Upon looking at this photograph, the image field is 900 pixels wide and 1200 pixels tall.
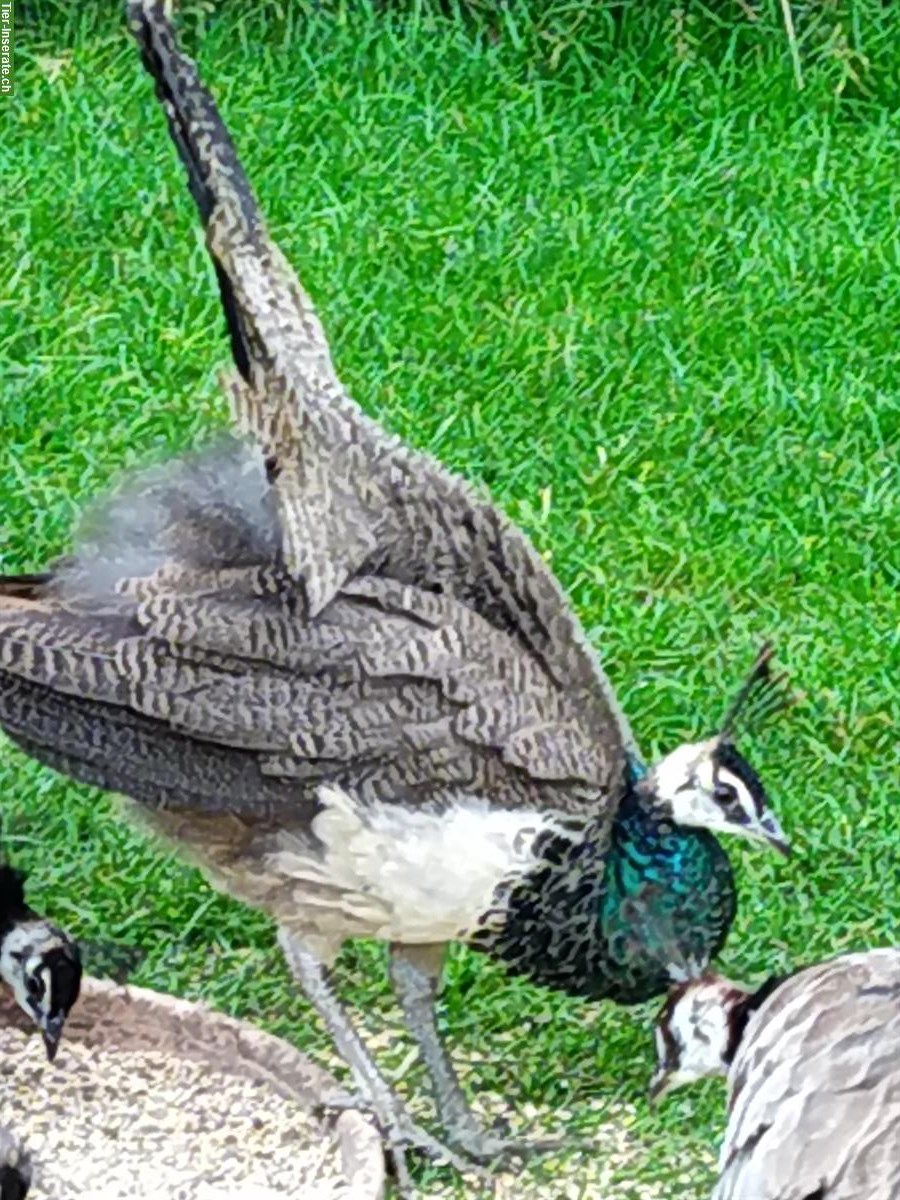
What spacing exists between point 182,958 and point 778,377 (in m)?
1.81

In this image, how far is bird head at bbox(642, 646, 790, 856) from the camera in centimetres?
282

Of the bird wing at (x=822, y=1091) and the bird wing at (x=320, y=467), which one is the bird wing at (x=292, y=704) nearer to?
the bird wing at (x=320, y=467)

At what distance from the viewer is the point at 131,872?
353 centimetres

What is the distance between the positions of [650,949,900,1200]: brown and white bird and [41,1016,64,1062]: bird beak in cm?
64

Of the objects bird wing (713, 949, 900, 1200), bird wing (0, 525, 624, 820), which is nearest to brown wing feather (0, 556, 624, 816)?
bird wing (0, 525, 624, 820)

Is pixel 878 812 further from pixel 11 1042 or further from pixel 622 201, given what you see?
pixel 622 201

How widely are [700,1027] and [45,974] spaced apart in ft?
2.33

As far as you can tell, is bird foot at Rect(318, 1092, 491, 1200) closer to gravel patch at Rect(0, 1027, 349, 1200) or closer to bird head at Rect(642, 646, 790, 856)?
gravel patch at Rect(0, 1027, 349, 1200)

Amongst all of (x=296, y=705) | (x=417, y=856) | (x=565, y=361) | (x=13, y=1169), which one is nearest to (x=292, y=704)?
(x=296, y=705)

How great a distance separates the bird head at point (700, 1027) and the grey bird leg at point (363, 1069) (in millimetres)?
273

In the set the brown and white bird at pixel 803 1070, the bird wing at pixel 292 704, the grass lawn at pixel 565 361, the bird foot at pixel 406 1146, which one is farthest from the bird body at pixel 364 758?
the grass lawn at pixel 565 361

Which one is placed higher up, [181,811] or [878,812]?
[181,811]

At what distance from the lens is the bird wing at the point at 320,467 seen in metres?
2.74

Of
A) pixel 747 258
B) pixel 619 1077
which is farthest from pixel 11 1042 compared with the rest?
pixel 747 258
